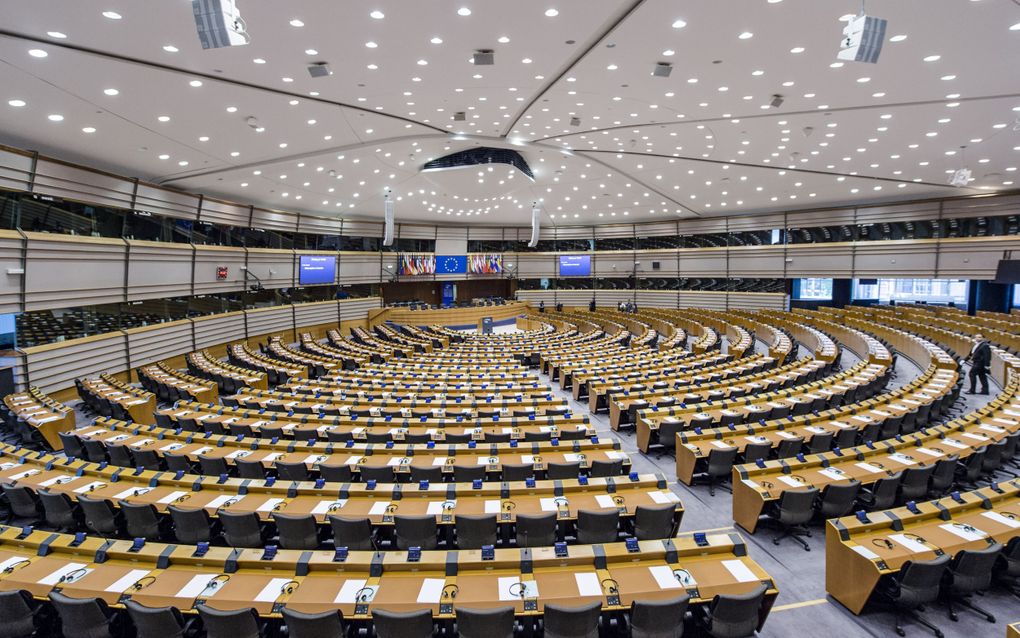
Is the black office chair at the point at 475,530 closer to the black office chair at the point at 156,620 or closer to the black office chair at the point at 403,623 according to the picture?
the black office chair at the point at 403,623

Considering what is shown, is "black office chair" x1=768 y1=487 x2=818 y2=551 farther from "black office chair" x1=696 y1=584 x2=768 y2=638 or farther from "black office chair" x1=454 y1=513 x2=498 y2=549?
"black office chair" x1=454 y1=513 x2=498 y2=549

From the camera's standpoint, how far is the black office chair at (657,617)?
4180 mm

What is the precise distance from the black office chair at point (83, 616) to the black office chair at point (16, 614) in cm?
27

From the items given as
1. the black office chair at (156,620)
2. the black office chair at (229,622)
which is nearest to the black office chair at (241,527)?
the black office chair at (156,620)

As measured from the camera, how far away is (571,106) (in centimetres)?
1316

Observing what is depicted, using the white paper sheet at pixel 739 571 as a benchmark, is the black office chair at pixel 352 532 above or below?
below

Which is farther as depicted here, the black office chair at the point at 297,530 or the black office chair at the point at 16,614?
the black office chair at the point at 297,530

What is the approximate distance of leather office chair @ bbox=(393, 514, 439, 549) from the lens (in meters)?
5.79

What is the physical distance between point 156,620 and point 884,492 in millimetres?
8850

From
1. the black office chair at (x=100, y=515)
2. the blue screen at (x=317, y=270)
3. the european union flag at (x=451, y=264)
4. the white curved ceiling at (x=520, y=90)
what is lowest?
the black office chair at (x=100, y=515)

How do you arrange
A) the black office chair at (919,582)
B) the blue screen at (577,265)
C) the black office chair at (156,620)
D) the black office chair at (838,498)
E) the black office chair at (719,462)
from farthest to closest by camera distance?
the blue screen at (577,265), the black office chair at (719,462), the black office chair at (838,498), the black office chair at (919,582), the black office chair at (156,620)

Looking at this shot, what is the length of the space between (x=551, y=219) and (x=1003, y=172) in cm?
2429

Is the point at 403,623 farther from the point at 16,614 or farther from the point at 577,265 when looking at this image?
the point at 577,265

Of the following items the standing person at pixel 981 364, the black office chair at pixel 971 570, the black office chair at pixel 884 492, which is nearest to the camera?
the black office chair at pixel 971 570
